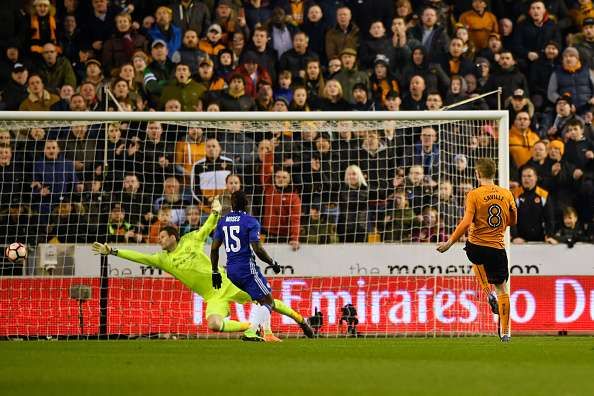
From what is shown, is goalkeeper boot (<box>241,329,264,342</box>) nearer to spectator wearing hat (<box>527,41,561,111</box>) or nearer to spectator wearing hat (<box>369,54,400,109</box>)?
spectator wearing hat (<box>369,54,400,109</box>)

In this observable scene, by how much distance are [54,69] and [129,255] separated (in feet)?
21.8

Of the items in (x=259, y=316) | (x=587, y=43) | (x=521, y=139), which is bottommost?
(x=259, y=316)

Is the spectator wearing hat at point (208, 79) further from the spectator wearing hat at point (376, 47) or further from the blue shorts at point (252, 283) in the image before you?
the blue shorts at point (252, 283)

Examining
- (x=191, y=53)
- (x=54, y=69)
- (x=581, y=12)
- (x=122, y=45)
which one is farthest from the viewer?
(x=581, y=12)

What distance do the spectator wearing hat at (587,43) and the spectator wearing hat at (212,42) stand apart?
19.2ft

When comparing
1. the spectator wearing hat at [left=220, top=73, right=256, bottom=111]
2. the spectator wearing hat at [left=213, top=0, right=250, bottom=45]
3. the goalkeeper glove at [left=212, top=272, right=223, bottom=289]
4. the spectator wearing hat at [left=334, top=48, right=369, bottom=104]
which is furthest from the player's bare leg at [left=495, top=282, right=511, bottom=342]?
the spectator wearing hat at [left=213, top=0, right=250, bottom=45]

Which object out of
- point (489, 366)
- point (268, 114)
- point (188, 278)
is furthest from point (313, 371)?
point (268, 114)

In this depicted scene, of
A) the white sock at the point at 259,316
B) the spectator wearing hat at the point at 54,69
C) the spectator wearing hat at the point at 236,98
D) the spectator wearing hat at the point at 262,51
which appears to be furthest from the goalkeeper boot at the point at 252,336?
the spectator wearing hat at the point at 54,69

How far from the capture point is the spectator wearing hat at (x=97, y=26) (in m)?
22.2

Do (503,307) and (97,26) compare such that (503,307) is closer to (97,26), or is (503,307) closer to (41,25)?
(97,26)

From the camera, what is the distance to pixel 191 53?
843 inches

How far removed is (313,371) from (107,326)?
6819mm

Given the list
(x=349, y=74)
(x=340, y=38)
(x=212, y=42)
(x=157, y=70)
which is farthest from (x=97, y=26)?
(x=349, y=74)

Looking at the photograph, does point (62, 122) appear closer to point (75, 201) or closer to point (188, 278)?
point (75, 201)
